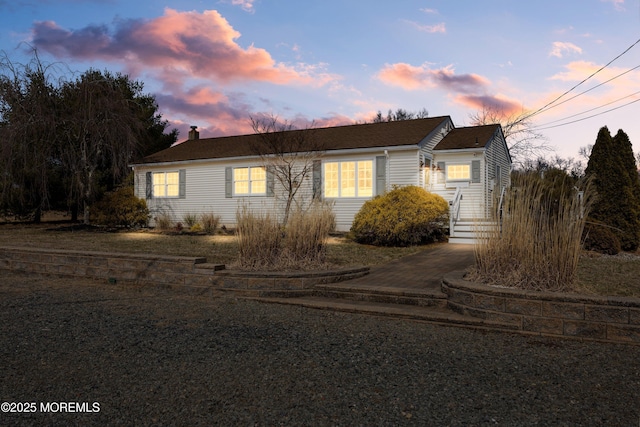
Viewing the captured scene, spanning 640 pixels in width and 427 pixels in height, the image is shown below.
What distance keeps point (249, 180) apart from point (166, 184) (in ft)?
14.4

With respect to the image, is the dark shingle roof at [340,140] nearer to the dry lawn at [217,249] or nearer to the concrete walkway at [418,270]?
the dry lawn at [217,249]

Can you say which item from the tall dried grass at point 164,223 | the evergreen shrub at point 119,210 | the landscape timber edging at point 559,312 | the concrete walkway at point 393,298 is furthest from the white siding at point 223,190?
the landscape timber edging at point 559,312

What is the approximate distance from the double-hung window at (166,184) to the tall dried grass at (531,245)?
16124 millimetres

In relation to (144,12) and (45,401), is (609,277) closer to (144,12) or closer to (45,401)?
(45,401)

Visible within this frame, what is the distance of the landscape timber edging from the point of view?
4195 mm

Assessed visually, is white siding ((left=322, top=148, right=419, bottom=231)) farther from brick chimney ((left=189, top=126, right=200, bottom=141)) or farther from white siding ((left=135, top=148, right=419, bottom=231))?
brick chimney ((left=189, top=126, right=200, bottom=141))

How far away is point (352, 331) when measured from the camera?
4551mm

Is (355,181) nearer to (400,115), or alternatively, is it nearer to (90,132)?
(90,132)

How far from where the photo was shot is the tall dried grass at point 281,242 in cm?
699

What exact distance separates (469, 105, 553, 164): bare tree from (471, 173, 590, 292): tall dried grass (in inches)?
1125

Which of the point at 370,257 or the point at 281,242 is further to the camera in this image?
the point at 370,257

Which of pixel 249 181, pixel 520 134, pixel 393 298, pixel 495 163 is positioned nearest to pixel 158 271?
pixel 393 298

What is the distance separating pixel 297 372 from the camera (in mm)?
3379

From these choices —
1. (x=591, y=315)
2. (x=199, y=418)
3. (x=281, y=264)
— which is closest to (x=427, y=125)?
(x=281, y=264)
